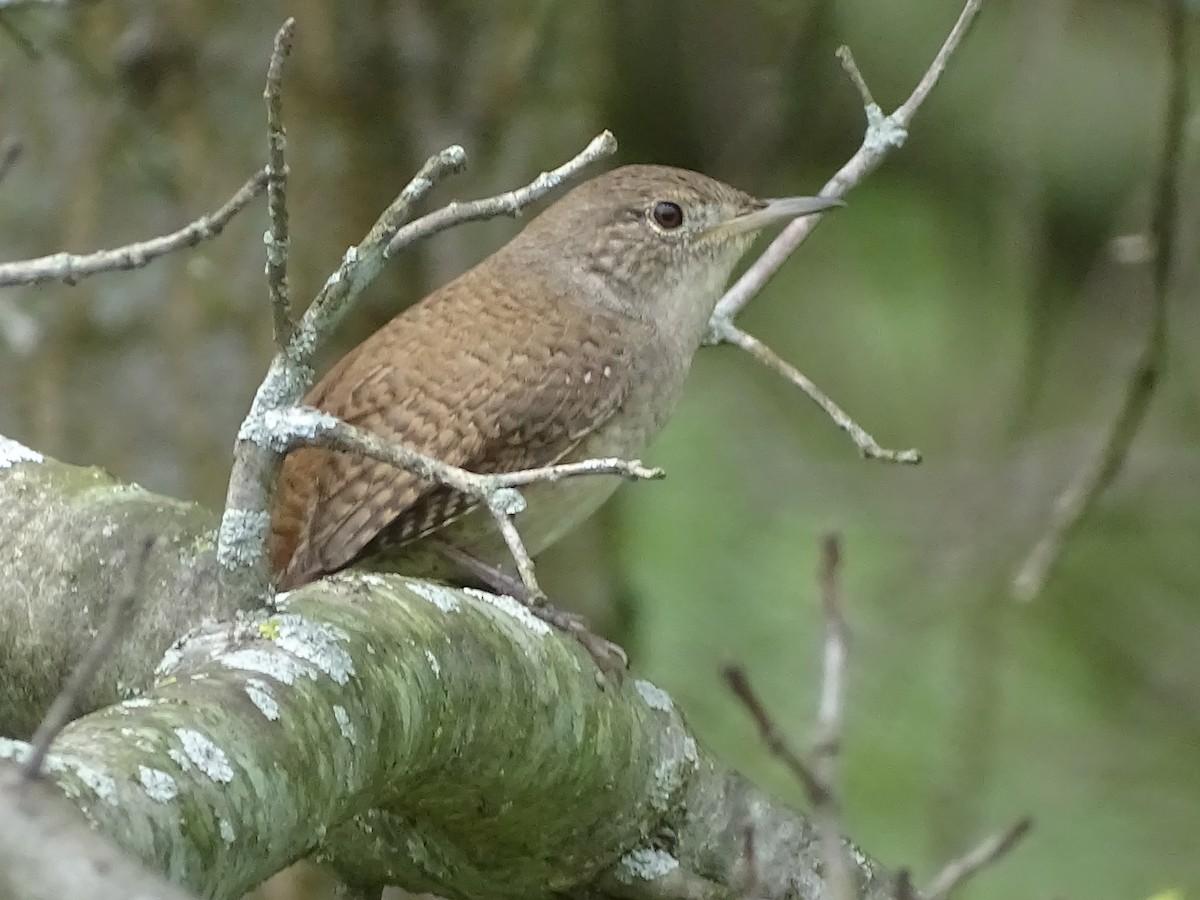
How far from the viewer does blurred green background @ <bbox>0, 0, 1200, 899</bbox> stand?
11.7 feet

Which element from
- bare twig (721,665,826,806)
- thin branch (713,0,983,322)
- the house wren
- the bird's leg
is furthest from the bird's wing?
bare twig (721,665,826,806)

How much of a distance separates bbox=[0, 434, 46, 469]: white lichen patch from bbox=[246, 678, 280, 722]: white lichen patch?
35.0 inches

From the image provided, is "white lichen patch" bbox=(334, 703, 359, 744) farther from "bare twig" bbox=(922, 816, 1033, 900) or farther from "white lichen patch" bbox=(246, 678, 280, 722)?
"bare twig" bbox=(922, 816, 1033, 900)

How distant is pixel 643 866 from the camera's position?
227 cm

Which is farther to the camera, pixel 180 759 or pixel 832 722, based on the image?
pixel 180 759

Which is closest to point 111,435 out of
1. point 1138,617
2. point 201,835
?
point 201,835

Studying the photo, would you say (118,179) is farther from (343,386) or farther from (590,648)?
(590,648)

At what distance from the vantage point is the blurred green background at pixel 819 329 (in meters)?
3.58

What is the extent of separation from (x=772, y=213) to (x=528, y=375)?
65cm

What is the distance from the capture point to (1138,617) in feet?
16.2

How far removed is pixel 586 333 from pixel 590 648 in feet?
2.54

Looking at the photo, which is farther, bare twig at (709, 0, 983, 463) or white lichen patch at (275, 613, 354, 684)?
bare twig at (709, 0, 983, 463)

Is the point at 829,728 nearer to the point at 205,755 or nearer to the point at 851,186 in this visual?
the point at 205,755

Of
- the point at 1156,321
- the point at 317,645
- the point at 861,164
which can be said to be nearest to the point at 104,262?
the point at 317,645
